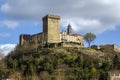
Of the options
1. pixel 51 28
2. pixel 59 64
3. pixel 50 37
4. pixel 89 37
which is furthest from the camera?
pixel 89 37

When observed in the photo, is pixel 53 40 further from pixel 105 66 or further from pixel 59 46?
pixel 105 66

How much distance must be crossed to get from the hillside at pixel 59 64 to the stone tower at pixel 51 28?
554 cm

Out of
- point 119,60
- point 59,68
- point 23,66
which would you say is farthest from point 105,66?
point 23,66

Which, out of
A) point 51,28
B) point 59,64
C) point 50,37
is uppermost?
point 51,28

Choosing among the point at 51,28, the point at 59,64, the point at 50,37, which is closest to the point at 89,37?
the point at 51,28

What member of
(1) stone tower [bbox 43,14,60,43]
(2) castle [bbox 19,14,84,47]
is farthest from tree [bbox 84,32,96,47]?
(1) stone tower [bbox 43,14,60,43]

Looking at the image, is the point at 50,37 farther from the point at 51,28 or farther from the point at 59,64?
the point at 59,64

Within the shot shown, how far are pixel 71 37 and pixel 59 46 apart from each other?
39.6ft

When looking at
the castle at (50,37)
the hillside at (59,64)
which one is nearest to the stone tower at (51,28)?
the castle at (50,37)

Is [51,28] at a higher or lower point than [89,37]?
higher

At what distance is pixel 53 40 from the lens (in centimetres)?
10225

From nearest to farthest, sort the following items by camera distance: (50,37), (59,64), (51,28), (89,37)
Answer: (59,64)
(50,37)
(51,28)
(89,37)

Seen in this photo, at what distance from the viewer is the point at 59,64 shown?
90.2 m

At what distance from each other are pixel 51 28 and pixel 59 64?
50.2 ft
